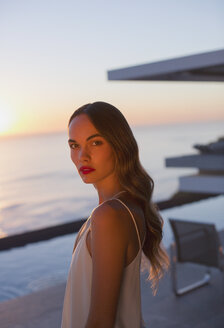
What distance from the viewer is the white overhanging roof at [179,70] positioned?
2.56m

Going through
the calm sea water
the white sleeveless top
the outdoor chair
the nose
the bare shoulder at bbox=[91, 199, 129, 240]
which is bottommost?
the calm sea water

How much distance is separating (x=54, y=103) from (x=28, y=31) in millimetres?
16895

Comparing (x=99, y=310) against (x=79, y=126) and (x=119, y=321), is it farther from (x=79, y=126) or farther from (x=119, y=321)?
(x=79, y=126)

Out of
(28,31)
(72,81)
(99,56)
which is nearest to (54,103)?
(72,81)

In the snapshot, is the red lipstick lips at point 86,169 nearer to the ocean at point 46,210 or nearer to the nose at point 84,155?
the nose at point 84,155

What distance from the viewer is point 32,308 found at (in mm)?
4453

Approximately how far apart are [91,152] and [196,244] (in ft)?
10.3

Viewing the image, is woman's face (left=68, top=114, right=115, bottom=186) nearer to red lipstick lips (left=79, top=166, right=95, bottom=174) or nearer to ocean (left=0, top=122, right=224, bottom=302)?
red lipstick lips (left=79, top=166, right=95, bottom=174)

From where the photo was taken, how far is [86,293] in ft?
4.25

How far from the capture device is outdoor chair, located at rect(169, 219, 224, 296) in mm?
4176

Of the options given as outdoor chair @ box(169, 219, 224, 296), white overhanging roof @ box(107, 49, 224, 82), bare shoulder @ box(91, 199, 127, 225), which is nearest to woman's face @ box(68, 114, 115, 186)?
bare shoulder @ box(91, 199, 127, 225)

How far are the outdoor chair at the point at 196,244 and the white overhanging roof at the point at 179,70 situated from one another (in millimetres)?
1339

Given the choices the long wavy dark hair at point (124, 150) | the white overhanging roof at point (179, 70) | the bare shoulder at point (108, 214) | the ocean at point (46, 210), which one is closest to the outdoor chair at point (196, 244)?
the white overhanging roof at point (179, 70)

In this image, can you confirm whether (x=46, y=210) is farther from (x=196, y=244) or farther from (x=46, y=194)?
(x=196, y=244)
